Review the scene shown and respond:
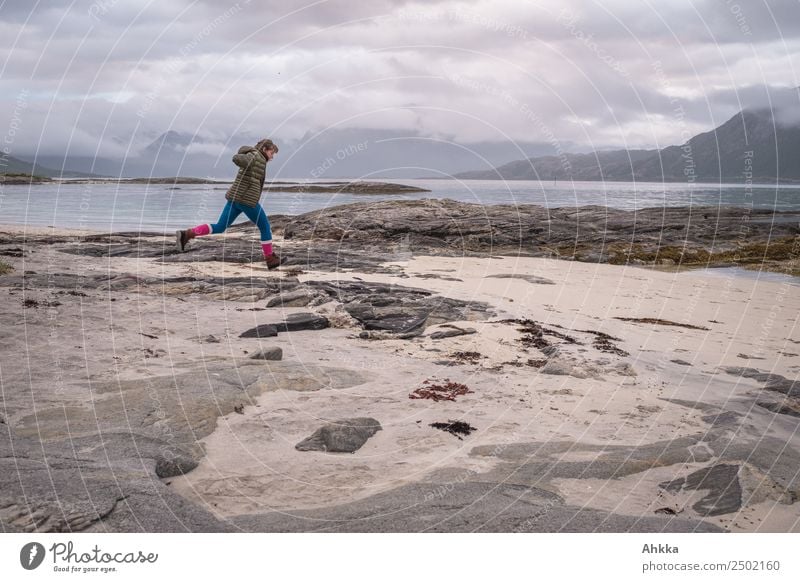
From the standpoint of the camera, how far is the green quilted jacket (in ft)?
37.8

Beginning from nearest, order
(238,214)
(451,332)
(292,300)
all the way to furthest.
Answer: (238,214) < (451,332) < (292,300)

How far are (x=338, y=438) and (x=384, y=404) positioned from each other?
6.81ft

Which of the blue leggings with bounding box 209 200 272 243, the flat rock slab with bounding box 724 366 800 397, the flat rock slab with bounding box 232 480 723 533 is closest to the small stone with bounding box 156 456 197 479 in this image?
the flat rock slab with bounding box 232 480 723 533

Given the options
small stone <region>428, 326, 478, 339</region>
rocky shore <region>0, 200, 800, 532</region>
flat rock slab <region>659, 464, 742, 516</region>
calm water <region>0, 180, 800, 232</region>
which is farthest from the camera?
calm water <region>0, 180, 800, 232</region>

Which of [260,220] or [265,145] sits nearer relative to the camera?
[265,145]

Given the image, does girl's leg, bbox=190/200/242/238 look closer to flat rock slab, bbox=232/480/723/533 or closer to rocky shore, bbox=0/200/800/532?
rocky shore, bbox=0/200/800/532

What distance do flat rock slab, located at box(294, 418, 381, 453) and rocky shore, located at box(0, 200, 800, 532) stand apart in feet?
0.11

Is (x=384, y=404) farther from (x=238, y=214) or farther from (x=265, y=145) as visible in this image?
(x=265, y=145)

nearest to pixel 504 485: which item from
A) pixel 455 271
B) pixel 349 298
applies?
pixel 349 298

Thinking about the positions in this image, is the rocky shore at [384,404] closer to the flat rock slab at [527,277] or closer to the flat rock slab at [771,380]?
the flat rock slab at [771,380]

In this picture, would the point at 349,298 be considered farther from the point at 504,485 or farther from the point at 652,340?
the point at 504,485

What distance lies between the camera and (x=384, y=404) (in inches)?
445

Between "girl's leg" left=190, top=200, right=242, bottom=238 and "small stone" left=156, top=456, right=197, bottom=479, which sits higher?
"girl's leg" left=190, top=200, right=242, bottom=238

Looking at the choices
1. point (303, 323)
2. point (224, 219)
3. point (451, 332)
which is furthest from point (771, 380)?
point (224, 219)
